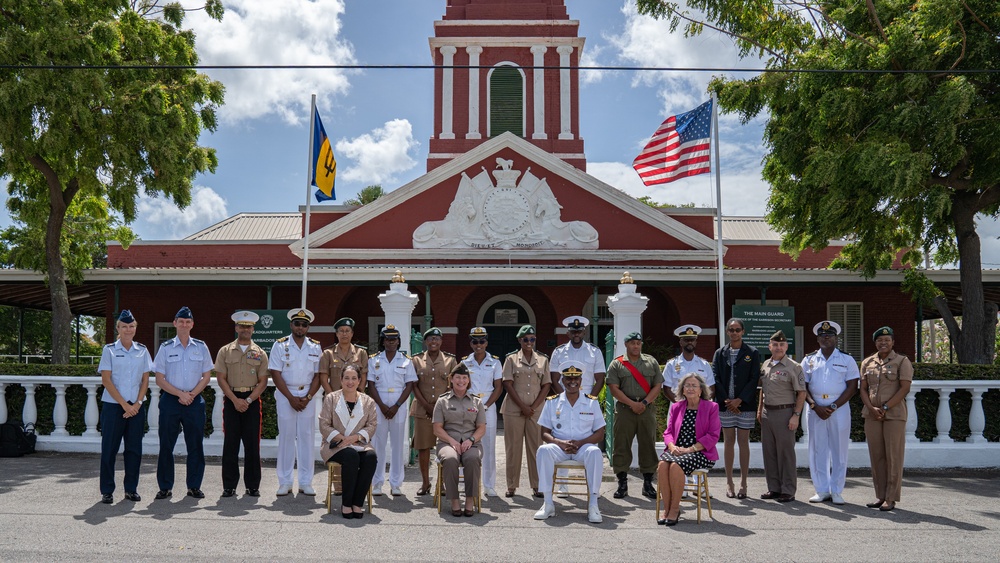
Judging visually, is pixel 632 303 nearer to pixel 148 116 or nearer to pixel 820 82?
pixel 820 82

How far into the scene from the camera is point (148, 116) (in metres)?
14.4

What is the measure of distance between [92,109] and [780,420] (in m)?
12.1

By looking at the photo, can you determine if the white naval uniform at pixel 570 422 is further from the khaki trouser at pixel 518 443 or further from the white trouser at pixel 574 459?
the khaki trouser at pixel 518 443

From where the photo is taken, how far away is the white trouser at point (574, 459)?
24.3ft

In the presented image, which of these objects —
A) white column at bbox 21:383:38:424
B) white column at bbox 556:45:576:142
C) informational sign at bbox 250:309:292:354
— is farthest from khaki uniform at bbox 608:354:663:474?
white column at bbox 556:45:576:142

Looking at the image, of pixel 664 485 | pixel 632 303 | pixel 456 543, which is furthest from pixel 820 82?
→ pixel 456 543

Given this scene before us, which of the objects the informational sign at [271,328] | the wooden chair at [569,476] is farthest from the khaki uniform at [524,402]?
the informational sign at [271,328]

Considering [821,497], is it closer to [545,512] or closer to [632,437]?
[632,437]

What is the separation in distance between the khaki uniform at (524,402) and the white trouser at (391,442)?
1.09 m

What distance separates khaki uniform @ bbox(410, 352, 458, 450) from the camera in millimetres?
8672

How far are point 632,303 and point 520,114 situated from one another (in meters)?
14.5

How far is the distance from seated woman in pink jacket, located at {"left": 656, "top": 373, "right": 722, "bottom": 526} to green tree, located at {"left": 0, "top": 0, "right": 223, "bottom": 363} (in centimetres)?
1004

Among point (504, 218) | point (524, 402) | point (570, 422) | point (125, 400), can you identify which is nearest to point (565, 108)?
point (504, 218)

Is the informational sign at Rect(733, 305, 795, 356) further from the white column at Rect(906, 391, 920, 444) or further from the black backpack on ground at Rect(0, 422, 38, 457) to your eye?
the black backpack on ground at Rect(0, 422, 38, 457)
